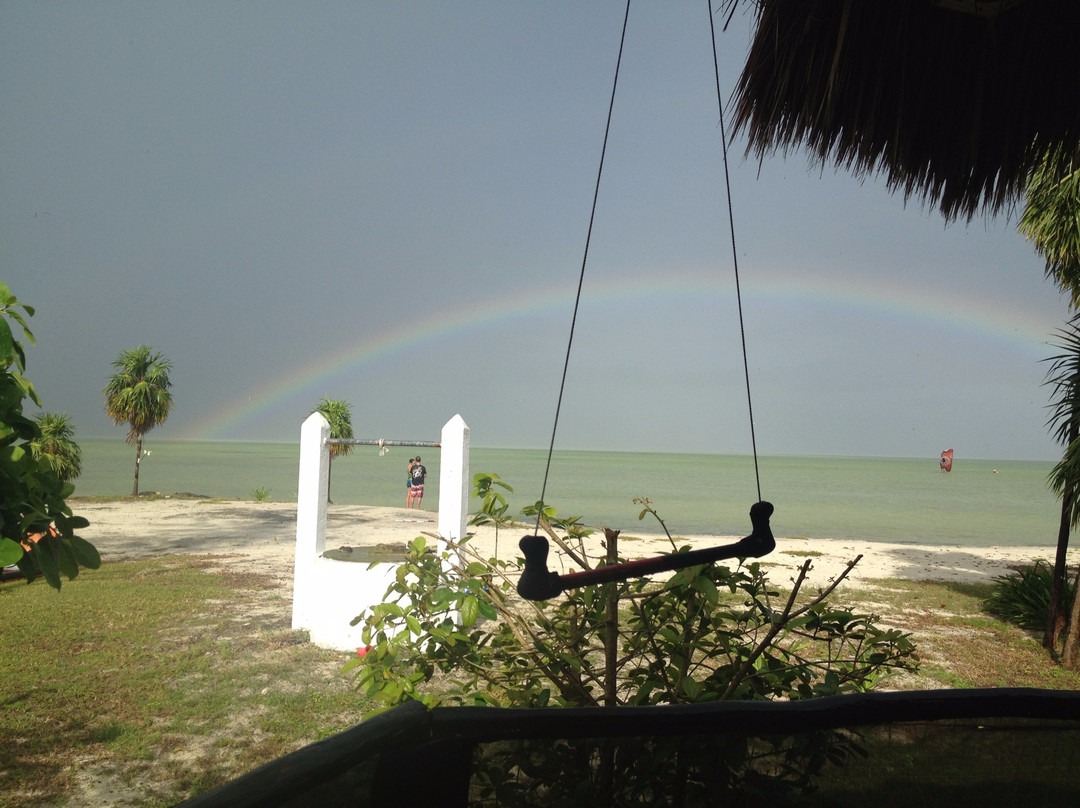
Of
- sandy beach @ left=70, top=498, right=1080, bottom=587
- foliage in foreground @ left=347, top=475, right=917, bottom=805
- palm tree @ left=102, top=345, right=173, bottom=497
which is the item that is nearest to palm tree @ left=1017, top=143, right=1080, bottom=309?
sandy beach @ left=70, top=498, right=1080, bottom=587

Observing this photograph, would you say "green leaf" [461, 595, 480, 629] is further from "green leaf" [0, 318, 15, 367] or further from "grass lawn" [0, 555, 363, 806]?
"grass lawn" [0, 555, 363, 806]

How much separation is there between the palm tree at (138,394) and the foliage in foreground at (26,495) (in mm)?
25844

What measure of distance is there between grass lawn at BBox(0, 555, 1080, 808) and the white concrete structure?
0.24 m

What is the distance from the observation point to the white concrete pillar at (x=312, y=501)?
21.1ft

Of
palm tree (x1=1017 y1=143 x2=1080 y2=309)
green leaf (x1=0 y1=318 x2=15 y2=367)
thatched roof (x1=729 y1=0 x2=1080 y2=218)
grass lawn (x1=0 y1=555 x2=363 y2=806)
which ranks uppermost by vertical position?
palm tree (x1=1017 y1=143 x2=1080 y2=309)

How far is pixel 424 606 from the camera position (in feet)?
6.82

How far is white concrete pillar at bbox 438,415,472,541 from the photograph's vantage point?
237 inches

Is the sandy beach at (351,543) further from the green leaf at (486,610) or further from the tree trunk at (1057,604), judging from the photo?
the green leaf at (486,610)

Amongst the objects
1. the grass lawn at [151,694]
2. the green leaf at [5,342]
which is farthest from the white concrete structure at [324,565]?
the green leaf at [5,342]

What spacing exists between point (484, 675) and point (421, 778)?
132 cm

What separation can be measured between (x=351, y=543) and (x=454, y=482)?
863 centimetres

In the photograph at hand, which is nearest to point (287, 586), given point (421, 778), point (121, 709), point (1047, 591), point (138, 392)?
point (121, 709)

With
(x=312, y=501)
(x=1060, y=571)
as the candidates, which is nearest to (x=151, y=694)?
(x=312, y=501)

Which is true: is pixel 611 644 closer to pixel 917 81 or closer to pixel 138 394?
pixel 917 81
